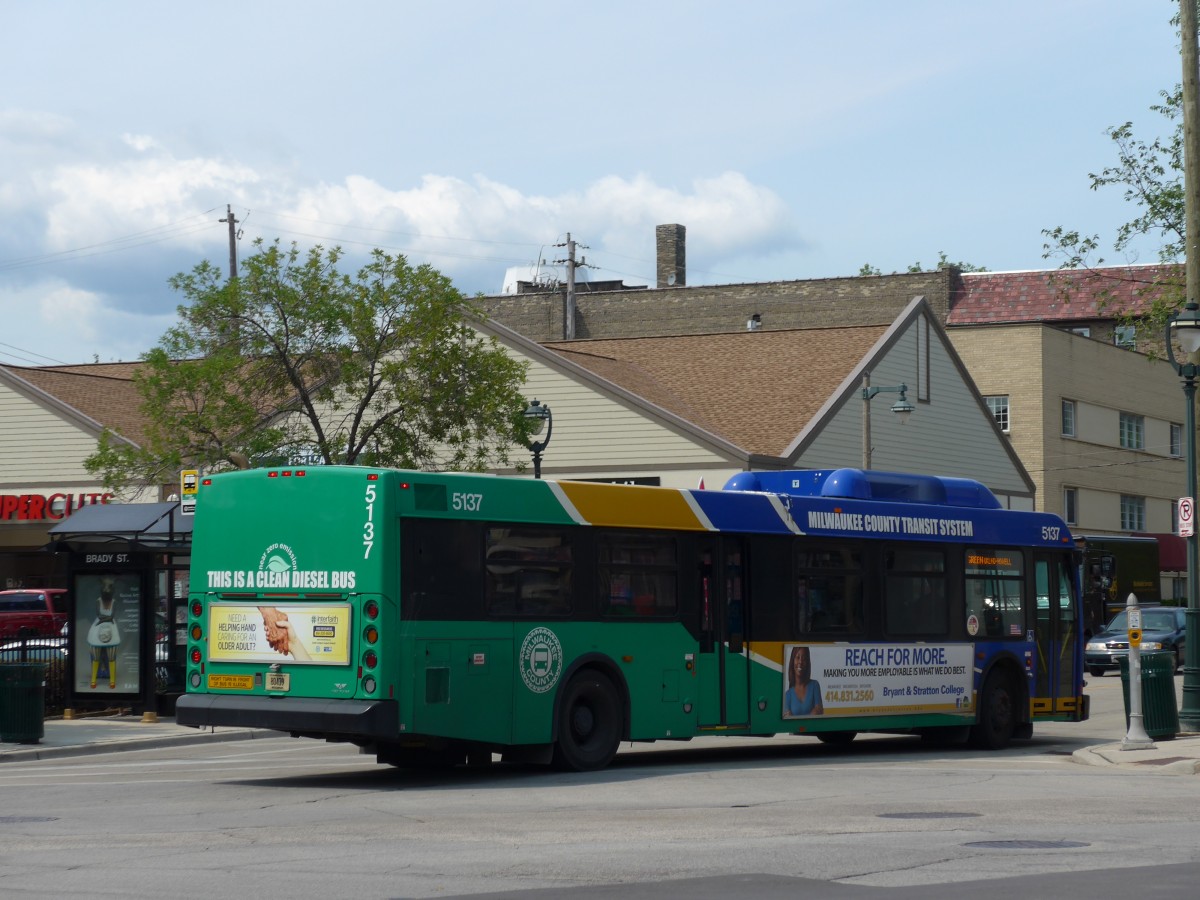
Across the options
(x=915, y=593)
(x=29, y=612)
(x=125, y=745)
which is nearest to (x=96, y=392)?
(x=29, y=612)

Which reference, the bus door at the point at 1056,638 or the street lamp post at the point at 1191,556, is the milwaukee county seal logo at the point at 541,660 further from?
the street lamp post at the point at 1191,556

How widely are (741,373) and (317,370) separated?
1358 cm

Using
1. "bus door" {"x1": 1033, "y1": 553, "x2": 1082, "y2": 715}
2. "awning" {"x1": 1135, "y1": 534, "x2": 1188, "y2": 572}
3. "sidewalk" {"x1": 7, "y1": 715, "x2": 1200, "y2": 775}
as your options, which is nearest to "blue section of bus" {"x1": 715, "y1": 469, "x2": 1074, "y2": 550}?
"bus door" {"x1": 1033, "y1": 553, "x2": 1082, "y2": 715}

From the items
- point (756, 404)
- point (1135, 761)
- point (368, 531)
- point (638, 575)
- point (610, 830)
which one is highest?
point (756, 404)

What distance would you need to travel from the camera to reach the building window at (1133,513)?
6700cm

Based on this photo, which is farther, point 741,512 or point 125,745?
point 125,745

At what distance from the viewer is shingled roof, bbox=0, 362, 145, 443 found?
49.0 metres

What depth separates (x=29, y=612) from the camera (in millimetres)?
44969

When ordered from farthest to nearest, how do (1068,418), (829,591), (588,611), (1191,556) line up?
(1068,418), (1191,556), (829,591), (588,611)

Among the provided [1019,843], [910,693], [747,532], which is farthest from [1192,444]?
[1019,843]

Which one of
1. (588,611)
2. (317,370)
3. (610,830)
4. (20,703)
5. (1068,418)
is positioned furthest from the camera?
(1068,418)

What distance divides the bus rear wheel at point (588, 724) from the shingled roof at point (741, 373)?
76.4 feet

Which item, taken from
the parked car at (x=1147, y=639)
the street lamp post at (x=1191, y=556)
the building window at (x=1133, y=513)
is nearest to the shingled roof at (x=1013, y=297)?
the building window at (x=1133, y=513)

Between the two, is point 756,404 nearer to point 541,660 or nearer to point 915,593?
point 915,593
